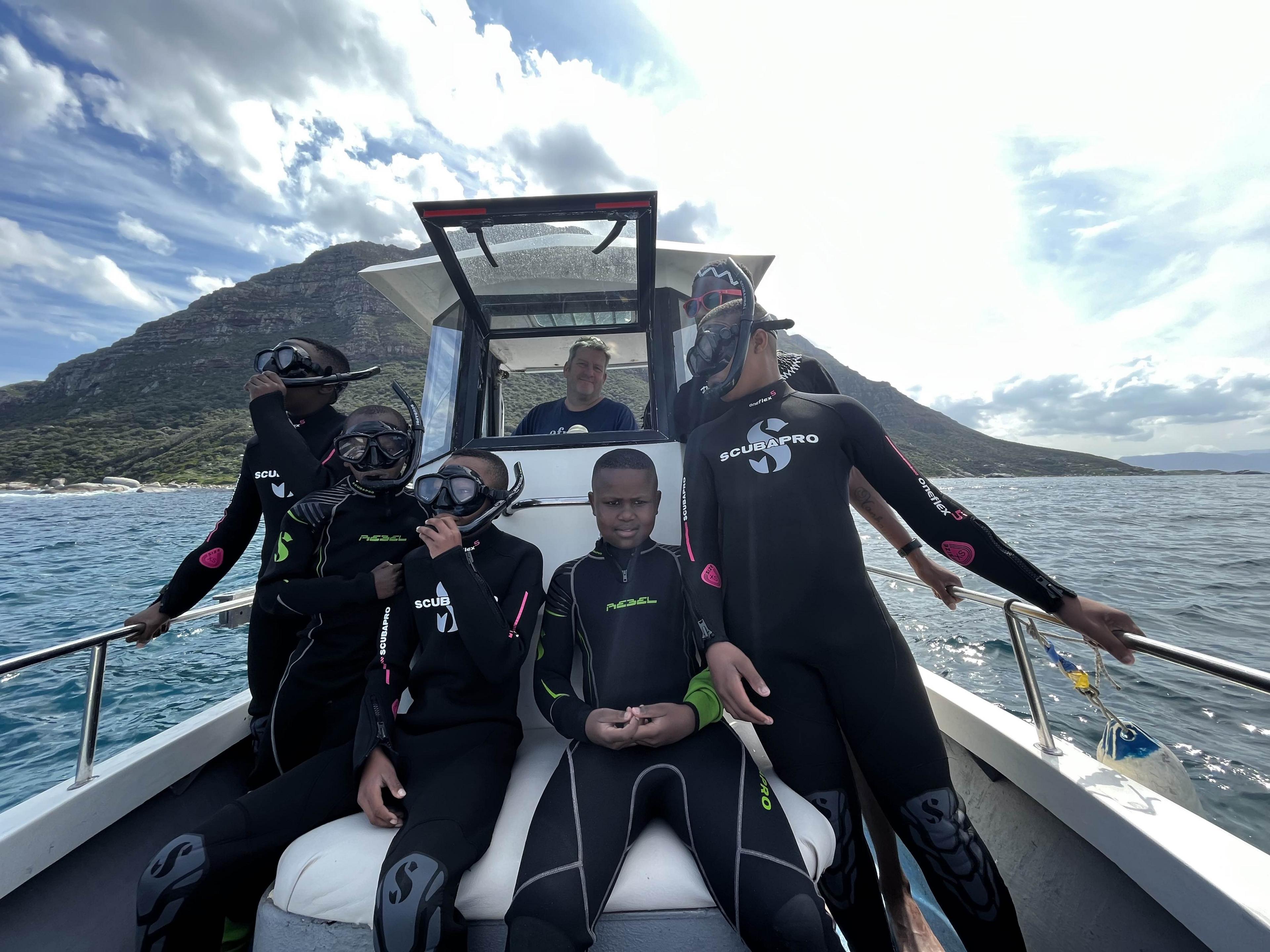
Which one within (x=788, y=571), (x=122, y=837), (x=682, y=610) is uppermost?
(x=788, y=571)

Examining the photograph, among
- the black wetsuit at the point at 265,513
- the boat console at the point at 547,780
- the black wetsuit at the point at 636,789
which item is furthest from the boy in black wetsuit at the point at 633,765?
→ the black wetsuit at the point at 265,513

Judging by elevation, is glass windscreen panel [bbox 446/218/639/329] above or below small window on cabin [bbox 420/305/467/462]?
above

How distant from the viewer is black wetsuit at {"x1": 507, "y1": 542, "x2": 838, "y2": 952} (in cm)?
151

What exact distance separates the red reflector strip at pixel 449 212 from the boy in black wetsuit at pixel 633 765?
143 centimetres

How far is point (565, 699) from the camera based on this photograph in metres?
2.11

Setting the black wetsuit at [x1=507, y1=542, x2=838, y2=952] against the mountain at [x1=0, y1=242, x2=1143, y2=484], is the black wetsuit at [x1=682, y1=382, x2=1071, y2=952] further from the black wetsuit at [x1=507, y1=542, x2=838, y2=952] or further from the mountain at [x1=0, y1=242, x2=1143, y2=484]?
the mountain at [x1=0, y1=242, x2=1143, y2=484]

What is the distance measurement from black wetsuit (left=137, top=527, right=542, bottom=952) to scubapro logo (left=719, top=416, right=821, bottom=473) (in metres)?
1.00

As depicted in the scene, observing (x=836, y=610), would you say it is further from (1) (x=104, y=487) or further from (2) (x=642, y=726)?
(1) (x=104, y=487)

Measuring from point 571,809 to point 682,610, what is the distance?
0.89 metres

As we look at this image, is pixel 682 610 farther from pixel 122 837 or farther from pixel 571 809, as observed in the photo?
pixel 122 837

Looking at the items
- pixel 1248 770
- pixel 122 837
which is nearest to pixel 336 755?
pixel 122 837

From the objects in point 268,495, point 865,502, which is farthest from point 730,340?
point 268,495

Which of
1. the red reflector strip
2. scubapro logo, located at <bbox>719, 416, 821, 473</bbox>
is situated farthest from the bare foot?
the red reflector strip

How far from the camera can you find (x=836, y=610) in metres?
2.07
